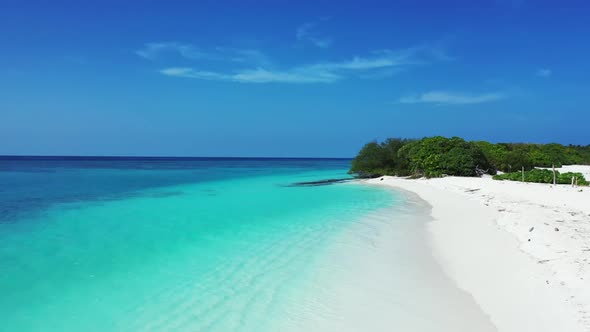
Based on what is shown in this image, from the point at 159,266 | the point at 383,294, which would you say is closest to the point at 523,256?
the point at 383,294

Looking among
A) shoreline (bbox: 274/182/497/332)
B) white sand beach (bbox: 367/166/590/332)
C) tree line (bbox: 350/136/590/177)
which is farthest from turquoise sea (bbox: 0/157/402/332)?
tree line (bbox: 350/136/590/177)

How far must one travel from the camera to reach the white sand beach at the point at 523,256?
20.5 feet

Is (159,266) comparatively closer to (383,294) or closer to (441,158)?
(383,294)

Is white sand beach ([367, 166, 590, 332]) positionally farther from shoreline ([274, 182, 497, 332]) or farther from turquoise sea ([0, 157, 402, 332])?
turquoise sea ([0, 157, 402, 332])

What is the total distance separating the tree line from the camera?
3703 cm

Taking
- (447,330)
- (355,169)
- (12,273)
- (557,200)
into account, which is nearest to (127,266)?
(12,273)

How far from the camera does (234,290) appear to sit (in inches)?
312

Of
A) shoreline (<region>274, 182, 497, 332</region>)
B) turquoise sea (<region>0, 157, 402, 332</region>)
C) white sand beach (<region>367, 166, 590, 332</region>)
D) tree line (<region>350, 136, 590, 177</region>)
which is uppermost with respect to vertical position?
tree line (<region>350, 136, 590, 177</region>)

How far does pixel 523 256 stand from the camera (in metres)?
9.52

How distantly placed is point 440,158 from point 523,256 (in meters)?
29.3

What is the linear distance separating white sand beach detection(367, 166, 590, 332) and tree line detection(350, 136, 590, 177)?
16814 mm

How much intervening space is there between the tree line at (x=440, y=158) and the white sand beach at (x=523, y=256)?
55.2 feet

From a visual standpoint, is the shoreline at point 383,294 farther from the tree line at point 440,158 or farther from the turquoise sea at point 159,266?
the tree line at point 440,158

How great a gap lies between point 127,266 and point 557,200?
19716 millimetres
